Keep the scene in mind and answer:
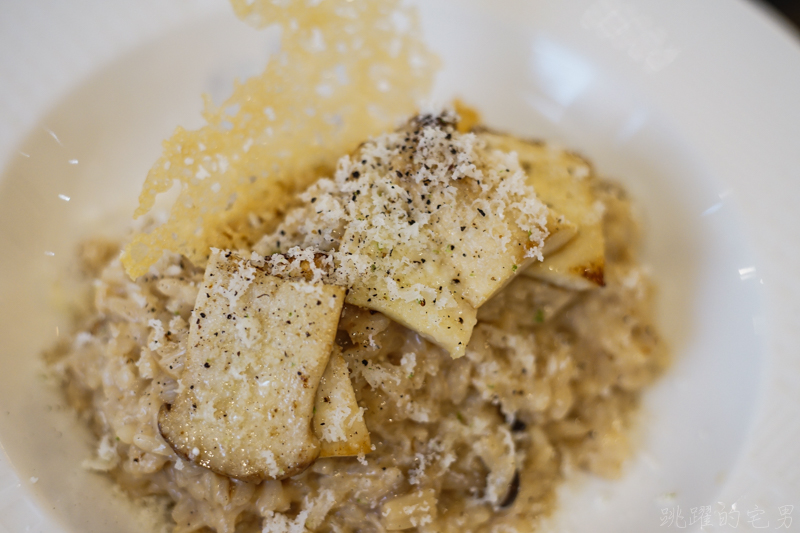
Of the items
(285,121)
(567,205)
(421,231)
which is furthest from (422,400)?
(285,121)

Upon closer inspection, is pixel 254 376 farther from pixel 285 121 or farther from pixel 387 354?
pixel 285 121

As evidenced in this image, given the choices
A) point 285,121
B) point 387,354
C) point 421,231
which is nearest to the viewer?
point 421,231

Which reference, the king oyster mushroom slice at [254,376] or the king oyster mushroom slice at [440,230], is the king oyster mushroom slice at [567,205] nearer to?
the king oyster mushroom slice at [440,230]

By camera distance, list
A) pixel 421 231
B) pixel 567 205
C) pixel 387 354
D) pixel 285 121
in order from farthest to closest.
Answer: pixel 285 121 → pixel 567 205 → pixel 387 354 → pixel 421 231

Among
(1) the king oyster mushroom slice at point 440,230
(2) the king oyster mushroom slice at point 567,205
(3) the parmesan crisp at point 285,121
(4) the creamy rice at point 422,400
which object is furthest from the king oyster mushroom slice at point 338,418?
(2) the king oyster mushroom slice at point 567,205

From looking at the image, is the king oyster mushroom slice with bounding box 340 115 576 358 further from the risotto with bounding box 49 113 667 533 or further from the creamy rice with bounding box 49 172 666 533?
the creamy rice with bounding box 49 172 666 533
